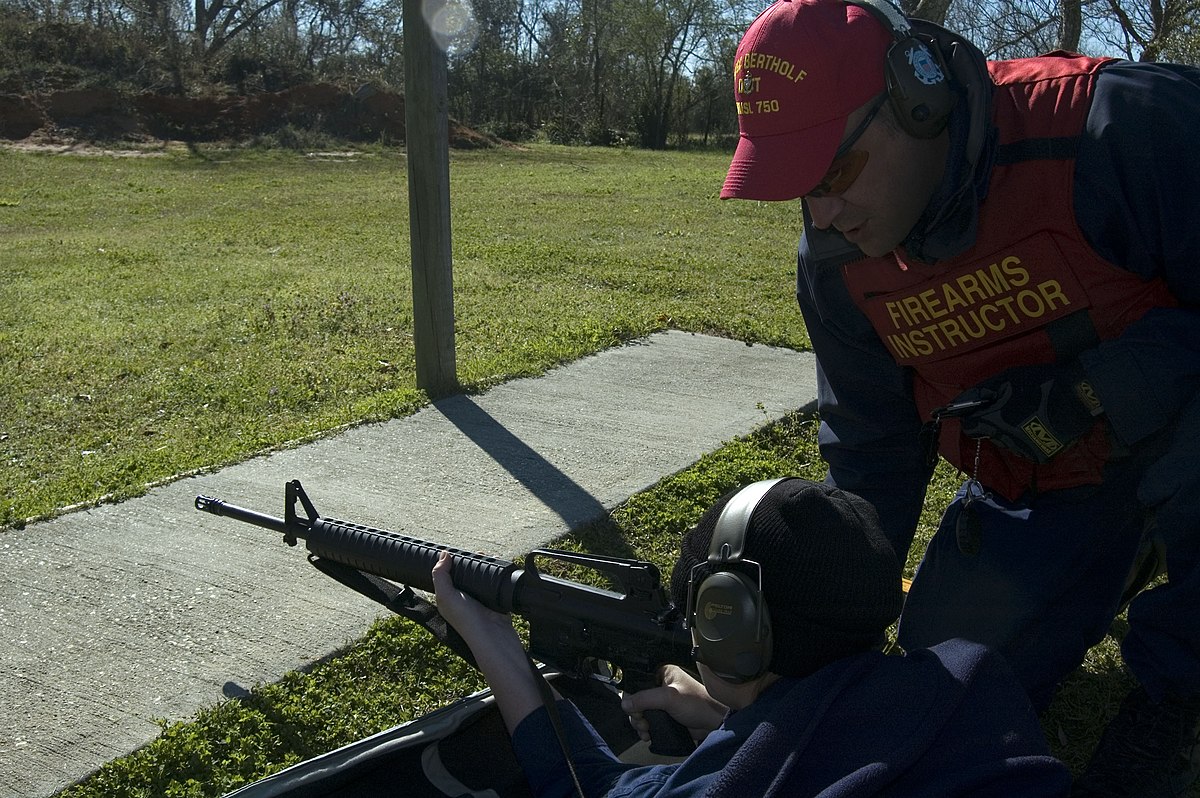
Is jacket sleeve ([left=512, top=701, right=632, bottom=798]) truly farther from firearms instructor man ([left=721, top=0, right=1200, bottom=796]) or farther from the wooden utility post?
the wooden utility post

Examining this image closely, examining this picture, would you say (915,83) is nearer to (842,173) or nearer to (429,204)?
(842,173)

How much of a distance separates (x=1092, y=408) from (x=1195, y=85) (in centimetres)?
76

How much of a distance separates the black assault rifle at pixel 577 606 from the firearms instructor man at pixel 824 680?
277mm

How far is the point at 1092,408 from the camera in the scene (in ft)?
8.89

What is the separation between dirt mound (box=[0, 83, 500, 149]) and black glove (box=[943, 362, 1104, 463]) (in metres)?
23.7

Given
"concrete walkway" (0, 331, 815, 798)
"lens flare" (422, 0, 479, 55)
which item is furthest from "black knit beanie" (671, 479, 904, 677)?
"lens flare" (422, 0, 479, 55)

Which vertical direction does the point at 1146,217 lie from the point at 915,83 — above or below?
below

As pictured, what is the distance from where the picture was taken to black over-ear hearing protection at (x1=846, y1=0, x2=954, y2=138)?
2383 millimetres

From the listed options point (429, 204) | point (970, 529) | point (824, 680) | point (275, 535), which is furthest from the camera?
point (429, 204)

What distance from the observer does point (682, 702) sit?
93.5 inches

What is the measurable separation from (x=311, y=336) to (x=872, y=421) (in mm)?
4767

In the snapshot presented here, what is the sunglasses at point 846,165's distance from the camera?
8.07ft

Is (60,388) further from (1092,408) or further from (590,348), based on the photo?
(1092,408)

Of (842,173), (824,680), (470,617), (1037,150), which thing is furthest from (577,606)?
(1037,150)
